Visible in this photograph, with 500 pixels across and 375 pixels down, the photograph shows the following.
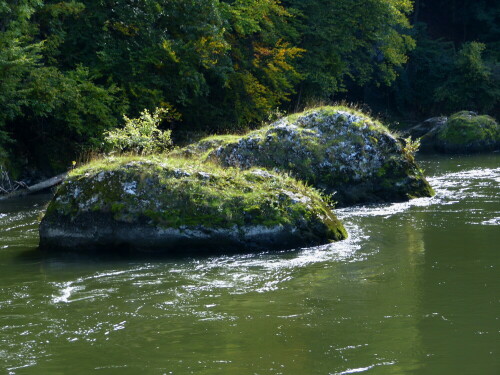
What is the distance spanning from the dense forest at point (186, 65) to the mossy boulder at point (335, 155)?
5902mm

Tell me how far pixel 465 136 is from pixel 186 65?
12503mm

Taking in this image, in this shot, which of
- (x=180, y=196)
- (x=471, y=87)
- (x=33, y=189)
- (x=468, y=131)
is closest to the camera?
(x=180, y=196)

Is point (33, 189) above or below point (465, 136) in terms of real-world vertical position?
above

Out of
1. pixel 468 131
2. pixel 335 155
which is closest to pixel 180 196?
pixel 335 155

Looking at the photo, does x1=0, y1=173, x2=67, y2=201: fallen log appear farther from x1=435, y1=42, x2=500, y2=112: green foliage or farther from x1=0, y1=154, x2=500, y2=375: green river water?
x1=435, y1=42, x2=500, y2=112: green foliage

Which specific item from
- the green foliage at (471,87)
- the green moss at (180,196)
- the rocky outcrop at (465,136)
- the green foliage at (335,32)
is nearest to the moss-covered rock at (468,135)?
the rocky outcrop at (465,136)

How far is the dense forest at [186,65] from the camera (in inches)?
784

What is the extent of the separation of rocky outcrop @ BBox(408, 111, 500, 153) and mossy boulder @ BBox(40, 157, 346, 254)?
18.9 metres

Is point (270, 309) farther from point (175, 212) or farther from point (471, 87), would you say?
point (471, 87)

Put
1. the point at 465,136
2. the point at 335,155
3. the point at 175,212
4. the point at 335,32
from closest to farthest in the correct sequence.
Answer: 1. the point at 175,212
2. the point at 335,155
3. the point at 465,136
4. the point at 335,32

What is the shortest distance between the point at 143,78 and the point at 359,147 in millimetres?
9657

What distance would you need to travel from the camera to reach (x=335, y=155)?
50.7 feet

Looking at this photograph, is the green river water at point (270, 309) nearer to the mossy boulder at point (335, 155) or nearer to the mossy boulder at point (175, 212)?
the mossy boulder at point (175, 212)

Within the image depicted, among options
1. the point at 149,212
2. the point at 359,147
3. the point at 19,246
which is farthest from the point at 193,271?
the point at 359,147
